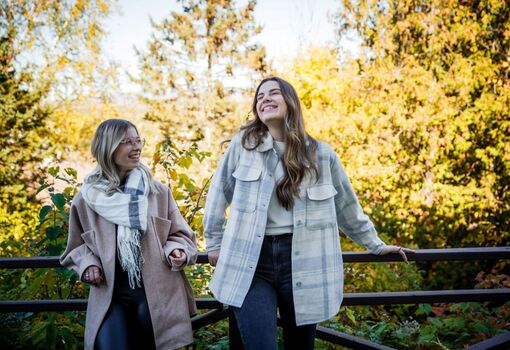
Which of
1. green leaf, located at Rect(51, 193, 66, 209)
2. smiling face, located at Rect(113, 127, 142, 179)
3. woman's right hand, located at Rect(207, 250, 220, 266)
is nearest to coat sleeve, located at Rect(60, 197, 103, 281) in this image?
smiling face, located at Rect(113, 127, 142, 179)

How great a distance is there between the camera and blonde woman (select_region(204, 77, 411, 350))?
6.48 ft

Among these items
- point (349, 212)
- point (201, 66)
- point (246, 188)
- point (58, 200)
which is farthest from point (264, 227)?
point (201, 66)

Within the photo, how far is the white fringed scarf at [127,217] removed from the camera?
2.02 meters

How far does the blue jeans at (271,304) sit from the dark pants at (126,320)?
467 millimetres

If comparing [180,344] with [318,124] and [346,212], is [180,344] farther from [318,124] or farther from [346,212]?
[318,124]

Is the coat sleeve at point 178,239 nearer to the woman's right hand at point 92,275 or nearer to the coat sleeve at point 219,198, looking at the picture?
the coat sleeve at point 219,198

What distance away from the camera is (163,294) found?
82.5 inches

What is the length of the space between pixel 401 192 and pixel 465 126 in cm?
182

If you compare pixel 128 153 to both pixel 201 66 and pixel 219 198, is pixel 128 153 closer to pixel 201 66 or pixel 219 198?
pixel 219 198

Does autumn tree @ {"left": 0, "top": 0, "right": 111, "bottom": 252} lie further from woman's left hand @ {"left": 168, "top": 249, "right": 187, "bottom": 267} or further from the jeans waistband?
the jeans waistband

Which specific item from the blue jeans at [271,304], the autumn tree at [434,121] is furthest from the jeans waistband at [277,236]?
the autumn tree at [434,121]

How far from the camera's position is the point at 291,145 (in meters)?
2.14

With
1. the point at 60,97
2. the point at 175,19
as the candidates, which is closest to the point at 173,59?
the point at 175,19

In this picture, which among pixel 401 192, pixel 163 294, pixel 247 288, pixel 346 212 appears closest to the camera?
pixel 247 288
